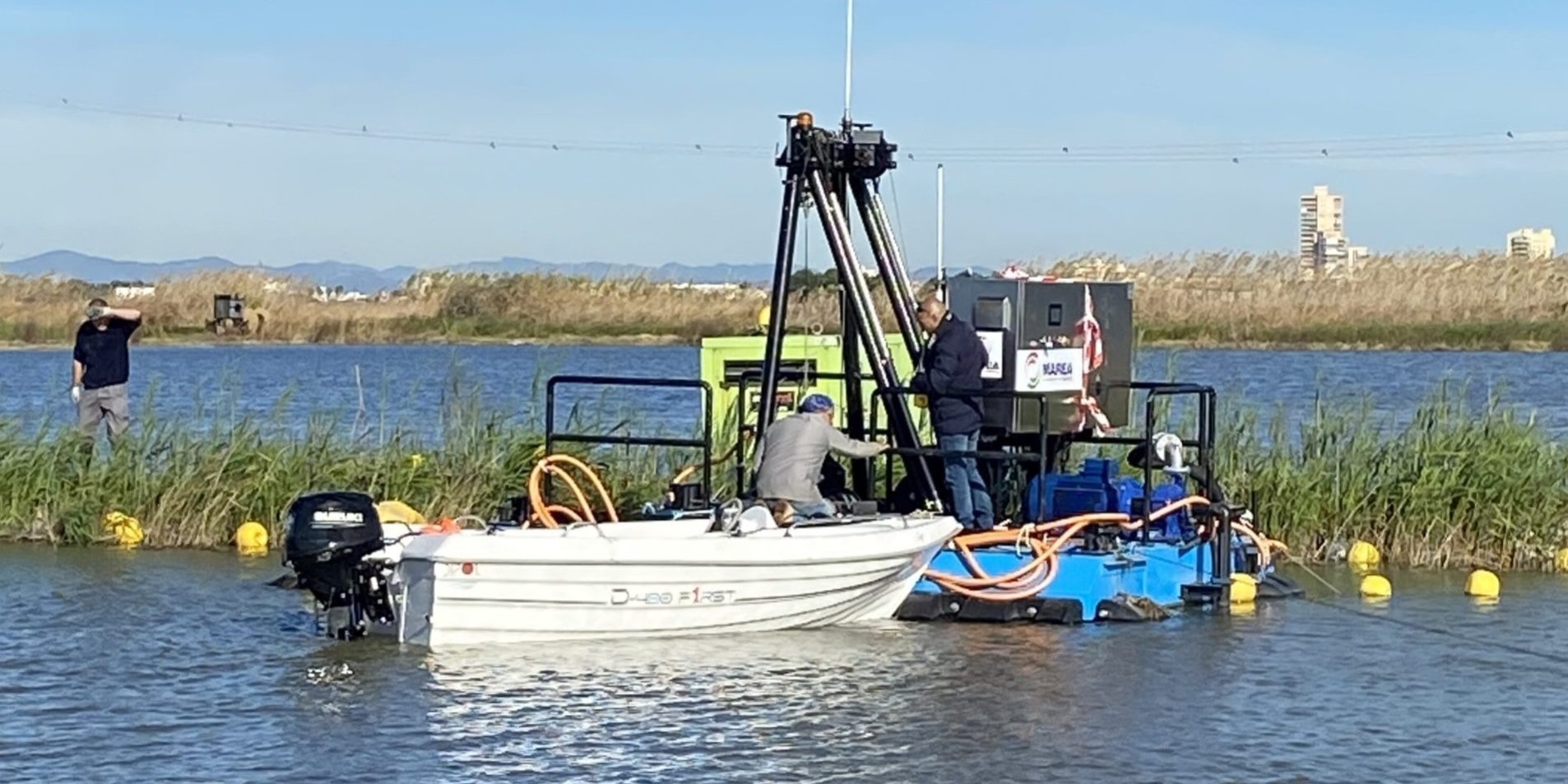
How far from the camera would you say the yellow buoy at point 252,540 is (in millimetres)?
17969

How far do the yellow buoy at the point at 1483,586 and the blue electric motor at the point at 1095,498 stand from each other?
2111 millimetres

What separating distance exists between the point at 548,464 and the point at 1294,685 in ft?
16.5

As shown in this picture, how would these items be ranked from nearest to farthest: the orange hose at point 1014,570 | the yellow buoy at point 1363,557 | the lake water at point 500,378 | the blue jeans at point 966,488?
the orange hose at point 1014,570, the blue jeans at point 966,488, the yellow buoy at point 1363,557, the lake water at point 500,378

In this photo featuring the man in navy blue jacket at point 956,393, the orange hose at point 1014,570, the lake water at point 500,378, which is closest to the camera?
the orange hose at point 1014,570

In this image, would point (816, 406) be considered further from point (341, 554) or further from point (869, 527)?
point (341, 554)

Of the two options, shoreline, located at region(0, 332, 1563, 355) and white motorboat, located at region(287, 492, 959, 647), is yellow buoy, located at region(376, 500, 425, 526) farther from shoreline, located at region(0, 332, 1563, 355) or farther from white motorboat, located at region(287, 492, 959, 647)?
shoreline, located at region(0, 332, 1563, 355)

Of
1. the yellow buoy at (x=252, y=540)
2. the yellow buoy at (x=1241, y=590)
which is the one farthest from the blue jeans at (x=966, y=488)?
the yellow buoy at (x=252, y=540)

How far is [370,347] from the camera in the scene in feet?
209

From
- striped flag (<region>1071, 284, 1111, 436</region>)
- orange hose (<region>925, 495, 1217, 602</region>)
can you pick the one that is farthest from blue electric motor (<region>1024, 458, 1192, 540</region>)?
orange hose (<region>925, 495, 1217, 602</region>)

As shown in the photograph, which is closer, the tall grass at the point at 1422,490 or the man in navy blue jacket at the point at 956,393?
the man in navy blue jacket at the point at 956,393

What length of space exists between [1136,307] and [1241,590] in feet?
93.2

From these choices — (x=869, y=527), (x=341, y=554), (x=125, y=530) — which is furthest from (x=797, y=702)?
(x=125, y=530)

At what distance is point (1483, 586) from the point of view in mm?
16188

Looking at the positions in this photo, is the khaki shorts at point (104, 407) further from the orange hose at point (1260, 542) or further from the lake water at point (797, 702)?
the orange hose at point (1260, 542)
